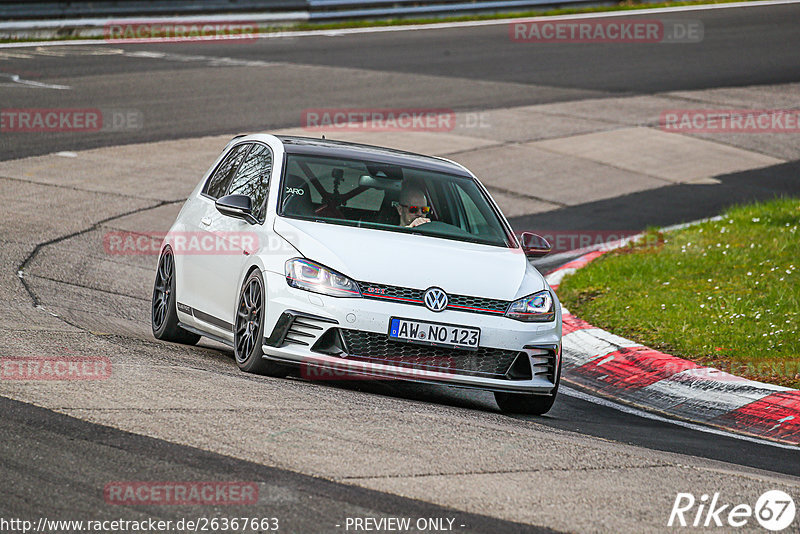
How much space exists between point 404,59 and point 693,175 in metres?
10.1

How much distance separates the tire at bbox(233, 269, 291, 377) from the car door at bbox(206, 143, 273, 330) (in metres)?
0.16

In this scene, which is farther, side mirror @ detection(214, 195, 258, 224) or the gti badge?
side mirror @ detection(214, 195, 258, 224)

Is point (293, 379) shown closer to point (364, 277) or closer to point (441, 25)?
point (364, 277)

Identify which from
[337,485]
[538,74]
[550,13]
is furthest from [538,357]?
[550,13]

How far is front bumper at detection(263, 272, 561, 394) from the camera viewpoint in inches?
277

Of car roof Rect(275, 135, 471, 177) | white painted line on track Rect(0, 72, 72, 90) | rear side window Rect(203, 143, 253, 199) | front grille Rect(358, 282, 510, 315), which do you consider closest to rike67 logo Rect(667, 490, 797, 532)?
front grille Rect(358, 282, 510, 315)

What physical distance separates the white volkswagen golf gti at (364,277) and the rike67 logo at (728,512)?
7.04 feet

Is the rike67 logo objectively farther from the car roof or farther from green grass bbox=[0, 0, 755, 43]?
green grass bbox=[0, 0, 755, 43]

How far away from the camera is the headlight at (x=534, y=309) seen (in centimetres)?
735

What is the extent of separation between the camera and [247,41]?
95.1ft

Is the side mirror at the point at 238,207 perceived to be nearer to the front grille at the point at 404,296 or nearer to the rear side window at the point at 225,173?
the rear side window at the point at 225,173

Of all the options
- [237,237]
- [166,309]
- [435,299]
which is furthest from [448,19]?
[435,299]

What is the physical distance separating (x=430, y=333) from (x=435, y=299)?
21 cm

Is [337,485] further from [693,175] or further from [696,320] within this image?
[693,175]
